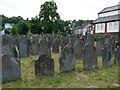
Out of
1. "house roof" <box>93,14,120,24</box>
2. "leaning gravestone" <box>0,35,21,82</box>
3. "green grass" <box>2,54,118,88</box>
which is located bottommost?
"green grass" <box>2,54,118,88</box>

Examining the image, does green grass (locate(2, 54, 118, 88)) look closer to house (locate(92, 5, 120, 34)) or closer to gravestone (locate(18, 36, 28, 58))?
gravestone (locate(18, 36, 28, 58))

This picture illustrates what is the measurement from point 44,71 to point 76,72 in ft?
5.40

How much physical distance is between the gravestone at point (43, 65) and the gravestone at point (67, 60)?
77cm

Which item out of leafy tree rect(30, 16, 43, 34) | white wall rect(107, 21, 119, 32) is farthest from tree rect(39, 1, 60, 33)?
white wall rect(107, 21, 119, 32)

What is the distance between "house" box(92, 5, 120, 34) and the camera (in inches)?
1991

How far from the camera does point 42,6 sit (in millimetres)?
66500

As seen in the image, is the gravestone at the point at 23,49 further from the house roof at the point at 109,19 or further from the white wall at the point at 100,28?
the white wall at the point at 100,28

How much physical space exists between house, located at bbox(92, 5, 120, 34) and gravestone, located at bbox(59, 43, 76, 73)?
1520 inches

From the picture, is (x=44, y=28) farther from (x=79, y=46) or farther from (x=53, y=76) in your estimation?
(x=53, y=76)

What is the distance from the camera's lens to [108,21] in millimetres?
→ 52938

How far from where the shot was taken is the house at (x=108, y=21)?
5056 centimetres

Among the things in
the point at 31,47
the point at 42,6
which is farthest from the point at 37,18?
the point at 31,47

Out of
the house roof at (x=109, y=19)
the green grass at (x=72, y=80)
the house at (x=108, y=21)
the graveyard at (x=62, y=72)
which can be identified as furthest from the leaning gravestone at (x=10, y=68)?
the house roof at (x=109, y=19)

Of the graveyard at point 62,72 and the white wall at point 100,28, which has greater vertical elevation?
the white wall at point 100,28
